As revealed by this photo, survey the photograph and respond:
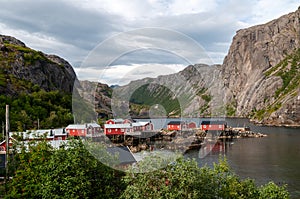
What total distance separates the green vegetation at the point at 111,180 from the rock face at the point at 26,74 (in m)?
60.3

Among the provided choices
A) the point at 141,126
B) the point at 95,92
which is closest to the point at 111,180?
the point at 95,92

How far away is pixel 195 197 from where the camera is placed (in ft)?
49.3

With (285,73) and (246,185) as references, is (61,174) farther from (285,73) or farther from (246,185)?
(285,73)

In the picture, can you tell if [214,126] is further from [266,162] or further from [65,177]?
[65,177]

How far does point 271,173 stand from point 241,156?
14943 millimetres

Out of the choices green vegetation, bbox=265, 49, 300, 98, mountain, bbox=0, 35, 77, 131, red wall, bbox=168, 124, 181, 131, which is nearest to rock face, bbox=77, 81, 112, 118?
mountain, bbox=0, 35, 77, 131

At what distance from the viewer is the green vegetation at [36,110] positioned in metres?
57.6

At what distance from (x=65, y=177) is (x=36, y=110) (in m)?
54.6

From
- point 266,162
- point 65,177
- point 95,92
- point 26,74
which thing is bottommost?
point 266,162

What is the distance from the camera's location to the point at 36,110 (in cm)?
6775

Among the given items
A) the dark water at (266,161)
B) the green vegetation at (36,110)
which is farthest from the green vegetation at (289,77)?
the green vegetation at (36,110)

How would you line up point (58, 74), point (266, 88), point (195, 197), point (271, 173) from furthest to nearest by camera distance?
point (266, 88), point (58, 74), point (271, 173), point (195, 197)

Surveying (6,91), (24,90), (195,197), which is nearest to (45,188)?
(195,197)

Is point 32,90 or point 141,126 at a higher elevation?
point 32,90
